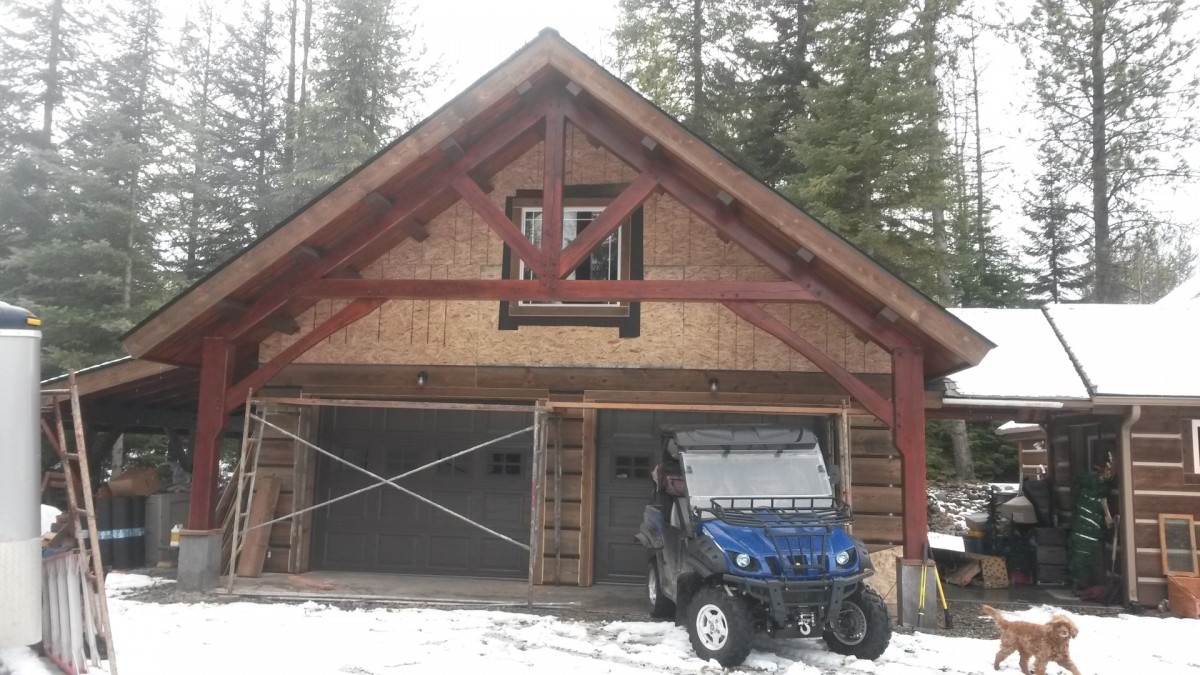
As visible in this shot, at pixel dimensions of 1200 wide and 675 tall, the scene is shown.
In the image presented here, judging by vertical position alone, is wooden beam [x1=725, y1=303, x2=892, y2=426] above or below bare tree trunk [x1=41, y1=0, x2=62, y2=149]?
below

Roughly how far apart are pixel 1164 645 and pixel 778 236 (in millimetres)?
5476

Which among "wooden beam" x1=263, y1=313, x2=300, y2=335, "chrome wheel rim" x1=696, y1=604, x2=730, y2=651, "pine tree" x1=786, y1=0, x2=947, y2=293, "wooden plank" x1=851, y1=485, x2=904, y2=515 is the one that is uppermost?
"pine tree" x1=786, y1=0, x2=947, y2=293

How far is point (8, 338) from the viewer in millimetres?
5508

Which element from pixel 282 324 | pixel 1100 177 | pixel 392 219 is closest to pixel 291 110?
pixel 282 324

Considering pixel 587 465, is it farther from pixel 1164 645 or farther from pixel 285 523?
pixel 1164 645

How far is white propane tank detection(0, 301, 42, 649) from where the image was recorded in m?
5.41

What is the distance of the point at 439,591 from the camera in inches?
394

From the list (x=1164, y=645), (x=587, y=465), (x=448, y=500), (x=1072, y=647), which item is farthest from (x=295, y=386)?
(x=1164, y=645)

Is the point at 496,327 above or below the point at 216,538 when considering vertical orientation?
above

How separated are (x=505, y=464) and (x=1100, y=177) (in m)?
19.2

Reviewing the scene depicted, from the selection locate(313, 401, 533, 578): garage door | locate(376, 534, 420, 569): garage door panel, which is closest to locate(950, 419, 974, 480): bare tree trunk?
locate(313, 401, 533, 578): garage door

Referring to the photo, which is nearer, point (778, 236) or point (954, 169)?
point (778, 236)

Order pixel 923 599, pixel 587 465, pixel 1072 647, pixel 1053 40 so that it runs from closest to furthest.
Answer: pixel 1072 647, pixel 923 599, pixel 587 465, pixel 1053 40

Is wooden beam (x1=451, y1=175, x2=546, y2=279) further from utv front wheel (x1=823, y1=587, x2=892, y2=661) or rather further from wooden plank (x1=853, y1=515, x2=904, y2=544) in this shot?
wooden plank (x1=853, y1=515, x2=904, y2=544)
